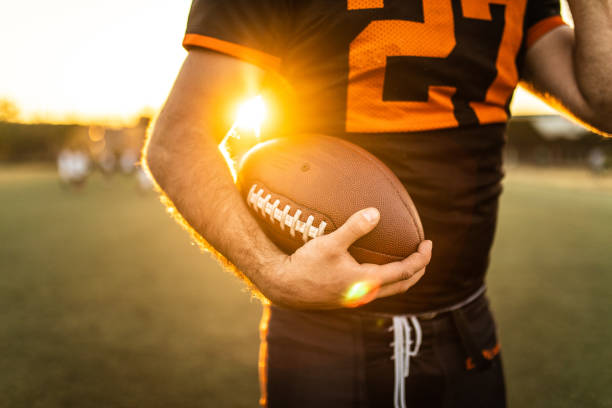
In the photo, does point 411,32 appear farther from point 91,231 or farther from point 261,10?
point 91,231

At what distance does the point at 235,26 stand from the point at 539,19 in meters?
0.83

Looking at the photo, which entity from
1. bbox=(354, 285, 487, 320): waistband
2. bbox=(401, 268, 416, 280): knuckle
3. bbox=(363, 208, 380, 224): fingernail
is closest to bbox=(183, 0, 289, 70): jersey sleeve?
bbox=(363, 208, 380, 224): fingernail

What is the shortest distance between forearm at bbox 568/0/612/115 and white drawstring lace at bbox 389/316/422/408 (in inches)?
27.6

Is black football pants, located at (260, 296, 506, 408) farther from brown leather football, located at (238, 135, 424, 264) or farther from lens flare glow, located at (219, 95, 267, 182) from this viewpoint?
lens flare glow, located at (219, 95, 267, 182)

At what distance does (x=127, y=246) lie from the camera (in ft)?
22.5

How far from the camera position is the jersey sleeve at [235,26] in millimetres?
857

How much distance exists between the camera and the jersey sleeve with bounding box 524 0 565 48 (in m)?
1.17

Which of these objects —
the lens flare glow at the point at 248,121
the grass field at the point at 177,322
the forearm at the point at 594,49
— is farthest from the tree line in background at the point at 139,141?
the forearm at the point at 594,49

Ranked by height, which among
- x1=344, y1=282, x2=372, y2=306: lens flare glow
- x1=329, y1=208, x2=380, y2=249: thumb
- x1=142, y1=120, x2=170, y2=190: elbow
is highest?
x1=142, y1=120, x2=170, y2=190: elbow

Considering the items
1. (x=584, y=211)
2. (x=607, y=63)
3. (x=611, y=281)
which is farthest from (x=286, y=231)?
(x=584, y=211)

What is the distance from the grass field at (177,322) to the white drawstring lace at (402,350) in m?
2.00

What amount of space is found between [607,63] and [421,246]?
25.7 inches

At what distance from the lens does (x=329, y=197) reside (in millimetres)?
940

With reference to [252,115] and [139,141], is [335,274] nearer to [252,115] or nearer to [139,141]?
[252,115]
